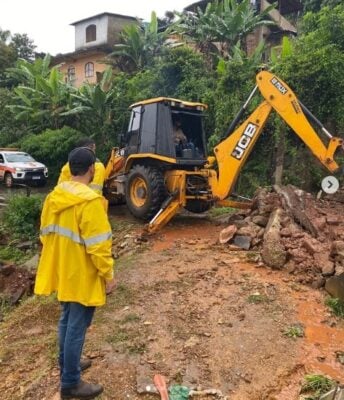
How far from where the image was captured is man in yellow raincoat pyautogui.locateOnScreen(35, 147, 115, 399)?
324 centimetres

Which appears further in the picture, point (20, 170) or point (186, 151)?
point (20, 170)

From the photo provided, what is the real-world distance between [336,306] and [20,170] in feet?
47.1

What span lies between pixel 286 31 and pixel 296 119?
1991cm

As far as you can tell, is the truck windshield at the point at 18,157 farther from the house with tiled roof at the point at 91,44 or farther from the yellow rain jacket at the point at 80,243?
the yellow rain jacket at the point at 80,243

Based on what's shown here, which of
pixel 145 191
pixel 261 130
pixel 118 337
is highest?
pixel 261 130

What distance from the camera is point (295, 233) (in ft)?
21.6

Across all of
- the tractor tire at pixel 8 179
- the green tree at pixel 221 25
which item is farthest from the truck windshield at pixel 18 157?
the green tree at pixel 221 25

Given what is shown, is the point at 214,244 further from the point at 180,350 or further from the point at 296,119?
the point at 180,350

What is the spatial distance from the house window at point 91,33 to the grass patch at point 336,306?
28752mm

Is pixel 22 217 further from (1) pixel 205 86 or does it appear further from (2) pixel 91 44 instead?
(2) pixel 91 44

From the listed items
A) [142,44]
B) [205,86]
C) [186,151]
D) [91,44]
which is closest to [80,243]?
[186,151]

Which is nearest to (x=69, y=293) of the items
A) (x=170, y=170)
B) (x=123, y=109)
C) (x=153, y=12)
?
(x=170, y=170)

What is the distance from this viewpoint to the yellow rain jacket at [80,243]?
323 centimetres

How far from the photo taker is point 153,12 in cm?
2278
